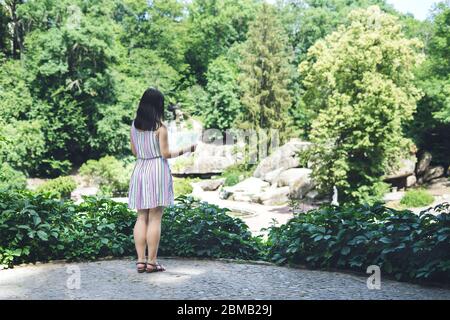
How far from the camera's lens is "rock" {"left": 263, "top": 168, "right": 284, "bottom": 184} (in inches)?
1032

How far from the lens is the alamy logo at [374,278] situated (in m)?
4.43

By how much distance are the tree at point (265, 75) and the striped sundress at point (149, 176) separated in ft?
96.7

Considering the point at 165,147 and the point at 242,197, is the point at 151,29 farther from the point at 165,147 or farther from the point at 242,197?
the point at 165,147

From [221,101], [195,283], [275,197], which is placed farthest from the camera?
[221,101]

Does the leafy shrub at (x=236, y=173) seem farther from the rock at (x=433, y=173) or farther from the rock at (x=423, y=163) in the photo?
the rock at (x=433, y=173)

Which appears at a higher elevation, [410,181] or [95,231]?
[95,231]

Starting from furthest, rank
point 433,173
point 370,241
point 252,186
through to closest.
→ point 433,173
point 252,186
point 370,241

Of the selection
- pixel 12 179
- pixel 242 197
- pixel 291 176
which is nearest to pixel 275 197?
pixel 291 176

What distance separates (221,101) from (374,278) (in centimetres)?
3159

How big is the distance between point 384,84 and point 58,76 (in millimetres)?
18235

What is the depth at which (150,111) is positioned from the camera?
4.48m

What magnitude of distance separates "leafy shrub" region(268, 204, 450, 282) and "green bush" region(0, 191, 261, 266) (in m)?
0.56
